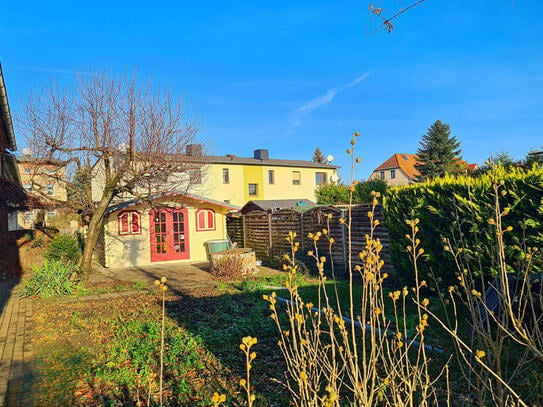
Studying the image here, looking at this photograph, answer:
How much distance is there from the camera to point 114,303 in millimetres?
8516

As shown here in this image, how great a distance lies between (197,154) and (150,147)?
3033 millimetres

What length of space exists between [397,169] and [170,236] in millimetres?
42535

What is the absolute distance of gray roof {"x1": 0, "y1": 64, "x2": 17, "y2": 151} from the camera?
299 inches

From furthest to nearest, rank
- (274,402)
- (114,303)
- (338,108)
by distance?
(338,108) < (114,303) < (274,402)

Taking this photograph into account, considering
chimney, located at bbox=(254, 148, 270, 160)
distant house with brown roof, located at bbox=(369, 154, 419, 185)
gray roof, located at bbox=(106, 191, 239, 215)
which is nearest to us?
gray roof, located at bbox=(106, 191, 239, 215)

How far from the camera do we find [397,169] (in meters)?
52.3

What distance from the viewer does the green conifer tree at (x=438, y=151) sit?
34.7 meters

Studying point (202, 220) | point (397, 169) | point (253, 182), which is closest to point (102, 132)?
point (202, 220)

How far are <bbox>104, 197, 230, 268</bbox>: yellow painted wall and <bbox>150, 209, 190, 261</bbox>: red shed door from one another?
20cm

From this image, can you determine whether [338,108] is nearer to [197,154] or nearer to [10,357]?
[197,154]

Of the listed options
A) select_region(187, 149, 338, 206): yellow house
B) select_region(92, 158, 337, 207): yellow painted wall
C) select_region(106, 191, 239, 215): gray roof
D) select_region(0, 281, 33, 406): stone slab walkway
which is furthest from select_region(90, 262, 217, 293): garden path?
select_region(92, 158, 337, 207): yellow painted wall

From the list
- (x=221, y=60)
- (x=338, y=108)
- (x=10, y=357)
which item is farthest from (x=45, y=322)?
(x=338, y=108)

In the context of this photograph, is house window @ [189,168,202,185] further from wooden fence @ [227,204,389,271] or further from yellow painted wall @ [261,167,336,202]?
yellow painted wall @ [261,167,336,202]

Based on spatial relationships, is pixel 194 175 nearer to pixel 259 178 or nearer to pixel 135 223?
pixel 135 223
